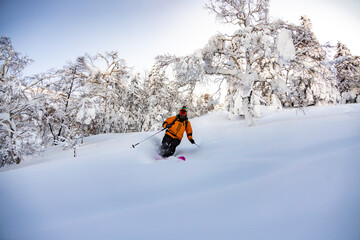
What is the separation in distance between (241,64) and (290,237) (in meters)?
8.83

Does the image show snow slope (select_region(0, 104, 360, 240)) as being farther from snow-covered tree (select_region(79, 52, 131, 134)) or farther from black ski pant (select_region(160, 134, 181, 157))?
snow-covered tree (select_region(79, 52, 131, 134))

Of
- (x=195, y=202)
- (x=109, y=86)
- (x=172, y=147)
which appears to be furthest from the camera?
(x=109, y=86)

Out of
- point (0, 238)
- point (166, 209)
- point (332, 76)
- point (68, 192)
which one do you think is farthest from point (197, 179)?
point (332, 76)

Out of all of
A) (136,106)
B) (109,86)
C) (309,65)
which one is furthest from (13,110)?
(309,65)

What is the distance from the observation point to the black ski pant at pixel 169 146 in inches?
207

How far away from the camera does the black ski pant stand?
5246mm

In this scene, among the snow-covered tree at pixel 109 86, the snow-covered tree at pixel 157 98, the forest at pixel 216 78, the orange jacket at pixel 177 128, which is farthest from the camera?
the snow-covered tree at pixel 157 98

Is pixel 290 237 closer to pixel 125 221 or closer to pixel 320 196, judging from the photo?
pixel 320 196

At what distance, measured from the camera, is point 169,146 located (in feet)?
17.6

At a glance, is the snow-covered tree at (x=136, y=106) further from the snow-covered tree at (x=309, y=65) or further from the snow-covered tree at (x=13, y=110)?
the snow-covered tree at (x=309, y=65)

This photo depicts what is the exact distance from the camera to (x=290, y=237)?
1.21 metres

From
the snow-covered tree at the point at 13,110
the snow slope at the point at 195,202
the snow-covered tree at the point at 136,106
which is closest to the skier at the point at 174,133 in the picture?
the snow slope at the point at 195,202

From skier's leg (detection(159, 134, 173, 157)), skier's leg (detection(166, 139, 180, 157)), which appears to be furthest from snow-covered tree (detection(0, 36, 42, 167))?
skier's leg (detection(166, 139, 180, 157))

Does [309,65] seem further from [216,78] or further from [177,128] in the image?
[177,128]
